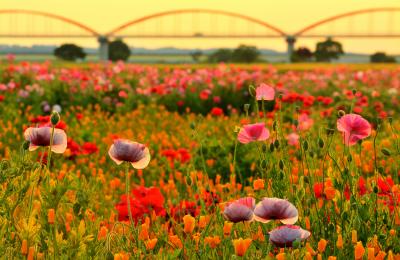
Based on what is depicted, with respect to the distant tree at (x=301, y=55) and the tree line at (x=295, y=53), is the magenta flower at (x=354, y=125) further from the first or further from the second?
the tree line at (x=295, y=53)

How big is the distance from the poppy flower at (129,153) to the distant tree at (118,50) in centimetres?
5003

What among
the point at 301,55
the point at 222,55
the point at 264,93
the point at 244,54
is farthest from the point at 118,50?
the point at 264,93

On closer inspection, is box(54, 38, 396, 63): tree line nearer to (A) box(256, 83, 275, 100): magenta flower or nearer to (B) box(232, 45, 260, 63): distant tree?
(B) box(232, 45, 260, 63): distant tree

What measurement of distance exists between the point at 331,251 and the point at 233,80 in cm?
772

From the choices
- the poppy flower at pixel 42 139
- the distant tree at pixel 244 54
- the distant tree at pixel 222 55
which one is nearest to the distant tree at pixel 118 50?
the distant tree at pixel 222 55

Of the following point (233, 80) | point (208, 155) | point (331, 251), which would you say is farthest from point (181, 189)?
point (233, 80)

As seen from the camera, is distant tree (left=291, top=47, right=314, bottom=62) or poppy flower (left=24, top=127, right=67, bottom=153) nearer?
poppy flower (left=24, top=127, right=67, bottom=153)

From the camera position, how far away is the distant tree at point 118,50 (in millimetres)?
52375

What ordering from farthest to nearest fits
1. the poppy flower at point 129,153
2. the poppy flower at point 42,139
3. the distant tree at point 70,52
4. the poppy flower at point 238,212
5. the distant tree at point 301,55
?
the distant tree at point 70,52 → the distant tree at point 301,55 → the poppy flower at point 42,139 → the poppy flower at point 129,153 → the poppy flower at point 238,212

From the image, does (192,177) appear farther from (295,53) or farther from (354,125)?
(295,53)

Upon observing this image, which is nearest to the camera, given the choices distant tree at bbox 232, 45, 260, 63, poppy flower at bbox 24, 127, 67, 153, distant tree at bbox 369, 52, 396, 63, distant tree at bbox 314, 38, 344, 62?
poppy flower at bbox 24, 127, 67, 153

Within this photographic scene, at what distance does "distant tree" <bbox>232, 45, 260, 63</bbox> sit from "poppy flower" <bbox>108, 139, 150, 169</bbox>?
38.7m

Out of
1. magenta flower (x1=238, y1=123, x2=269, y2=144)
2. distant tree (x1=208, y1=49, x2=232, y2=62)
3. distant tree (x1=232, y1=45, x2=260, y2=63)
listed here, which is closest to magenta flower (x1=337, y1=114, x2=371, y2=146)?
magenta flower (x1=238, y1=123, x2=269, y2=144)

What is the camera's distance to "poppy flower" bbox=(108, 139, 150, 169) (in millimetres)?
2244
